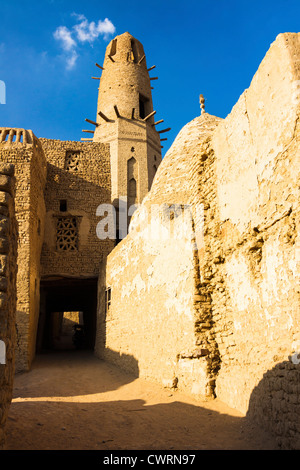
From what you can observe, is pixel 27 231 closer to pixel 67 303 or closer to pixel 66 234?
pixel 66 234

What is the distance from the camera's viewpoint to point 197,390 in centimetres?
548

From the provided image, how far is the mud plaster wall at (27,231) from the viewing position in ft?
32.8

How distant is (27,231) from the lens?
10758mm

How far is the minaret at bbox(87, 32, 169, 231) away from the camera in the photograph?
53.7 feet

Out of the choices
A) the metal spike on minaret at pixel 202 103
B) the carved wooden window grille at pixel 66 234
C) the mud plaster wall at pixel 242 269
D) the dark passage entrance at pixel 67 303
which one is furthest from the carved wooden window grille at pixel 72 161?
the mud plaster wall at pixel 242 269

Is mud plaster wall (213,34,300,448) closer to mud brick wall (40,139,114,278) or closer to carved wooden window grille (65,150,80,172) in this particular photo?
mud brick wall (40,139,114,278)

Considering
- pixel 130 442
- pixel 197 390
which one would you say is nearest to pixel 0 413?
pixel 130 442

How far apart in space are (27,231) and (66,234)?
266 centimetres

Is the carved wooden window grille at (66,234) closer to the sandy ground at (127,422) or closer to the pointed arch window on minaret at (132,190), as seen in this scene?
the pointed arch window on minaret at (132,190)

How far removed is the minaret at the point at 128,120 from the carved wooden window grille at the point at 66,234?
256 cm

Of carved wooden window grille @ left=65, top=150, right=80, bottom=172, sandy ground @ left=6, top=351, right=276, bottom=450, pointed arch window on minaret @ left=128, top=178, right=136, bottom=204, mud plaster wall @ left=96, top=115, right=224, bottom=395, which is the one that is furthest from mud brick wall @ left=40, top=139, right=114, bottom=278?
sandy ground @ left=6, top=351, right=276, bottom=450

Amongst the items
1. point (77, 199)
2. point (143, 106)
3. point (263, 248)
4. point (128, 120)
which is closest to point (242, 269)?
point (263, 248)
